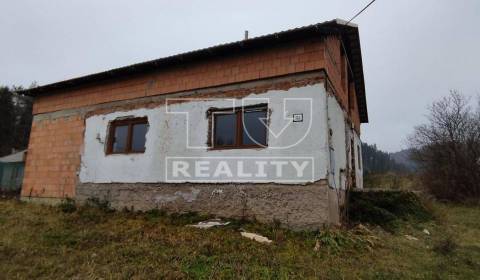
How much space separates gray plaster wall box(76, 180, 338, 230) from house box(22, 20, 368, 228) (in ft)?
0.07

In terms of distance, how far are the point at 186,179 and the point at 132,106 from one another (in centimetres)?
289

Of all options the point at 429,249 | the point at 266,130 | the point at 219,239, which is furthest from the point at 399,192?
the point at 219,239

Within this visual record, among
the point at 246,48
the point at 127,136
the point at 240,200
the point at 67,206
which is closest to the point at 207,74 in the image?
the point at 246,48

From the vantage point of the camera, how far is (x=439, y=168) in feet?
55.5

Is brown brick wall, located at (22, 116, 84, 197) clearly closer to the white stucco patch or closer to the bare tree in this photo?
the white stucco patch

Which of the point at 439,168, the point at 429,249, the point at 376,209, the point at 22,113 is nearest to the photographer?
the point at 429,249

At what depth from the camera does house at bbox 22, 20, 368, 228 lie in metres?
6.23

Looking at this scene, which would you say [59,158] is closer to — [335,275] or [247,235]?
[247,235]

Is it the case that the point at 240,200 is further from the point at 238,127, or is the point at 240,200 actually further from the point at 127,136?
the point at 127,136

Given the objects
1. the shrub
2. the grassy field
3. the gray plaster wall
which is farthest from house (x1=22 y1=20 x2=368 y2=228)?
the grassy field

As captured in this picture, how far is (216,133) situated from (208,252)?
10.5 ft

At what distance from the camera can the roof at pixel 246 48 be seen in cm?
629

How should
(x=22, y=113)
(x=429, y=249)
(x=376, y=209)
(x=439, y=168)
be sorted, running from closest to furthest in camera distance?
(x=429, y=249) < (x=376, y=209) < (x=439, y=168) < (x=22, y=113)

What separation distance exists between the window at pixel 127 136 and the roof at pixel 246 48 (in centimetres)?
144
